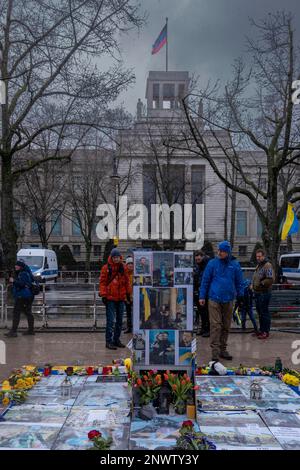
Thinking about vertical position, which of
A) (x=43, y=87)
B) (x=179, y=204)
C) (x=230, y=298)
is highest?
(x=43, y=87)

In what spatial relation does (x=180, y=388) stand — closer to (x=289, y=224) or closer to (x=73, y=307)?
(x=73, y=307)

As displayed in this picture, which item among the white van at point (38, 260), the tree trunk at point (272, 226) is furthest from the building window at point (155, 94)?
the tree trunk at point (272, 226)

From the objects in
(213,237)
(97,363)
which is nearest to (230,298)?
(97,363)

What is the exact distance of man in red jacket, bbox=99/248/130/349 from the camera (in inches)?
381

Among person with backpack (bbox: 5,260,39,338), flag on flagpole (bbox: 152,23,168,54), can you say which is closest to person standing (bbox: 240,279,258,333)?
person with backpack (bbox: 5,260,39,338)

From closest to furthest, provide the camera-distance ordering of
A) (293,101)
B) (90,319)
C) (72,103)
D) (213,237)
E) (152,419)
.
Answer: (152,419)
(90,319)
(293,101)
(72,103)
(213,237)

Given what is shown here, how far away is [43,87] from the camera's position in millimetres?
15383

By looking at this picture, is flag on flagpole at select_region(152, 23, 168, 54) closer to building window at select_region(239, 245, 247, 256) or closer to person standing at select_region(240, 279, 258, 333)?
building window at select_region(239, 245, 247, 256)

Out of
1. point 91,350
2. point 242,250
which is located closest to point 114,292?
point 91,350

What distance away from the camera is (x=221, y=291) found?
8.48m

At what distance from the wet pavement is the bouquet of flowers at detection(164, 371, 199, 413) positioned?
3.08 metres
